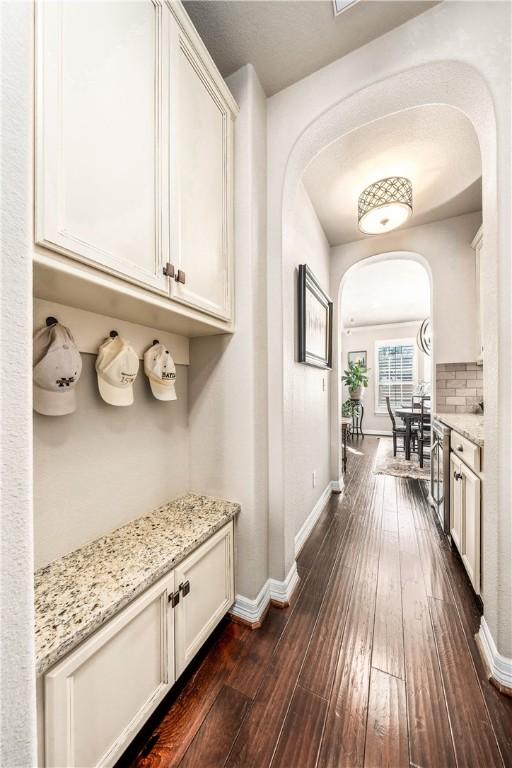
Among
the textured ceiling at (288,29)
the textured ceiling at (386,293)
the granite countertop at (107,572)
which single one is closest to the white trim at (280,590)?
the granite countertop at (107,572)

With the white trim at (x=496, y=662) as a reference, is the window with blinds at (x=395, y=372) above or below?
above

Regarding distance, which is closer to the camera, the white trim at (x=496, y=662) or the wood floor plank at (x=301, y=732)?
the wood floor plank at (x=301, y=732)

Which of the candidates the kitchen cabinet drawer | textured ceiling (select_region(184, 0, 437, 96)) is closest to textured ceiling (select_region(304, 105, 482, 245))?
textured ceiling (select_region(184, 0, 437, 96))

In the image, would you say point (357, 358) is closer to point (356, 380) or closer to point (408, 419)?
point (356, 380)

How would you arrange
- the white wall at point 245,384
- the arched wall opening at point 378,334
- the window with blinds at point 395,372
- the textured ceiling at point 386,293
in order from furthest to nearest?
the window with blinds at point 395,372, the arched wall opening at point 378,334, the textured ceiling at point 386,293, the white wall at point 245,384

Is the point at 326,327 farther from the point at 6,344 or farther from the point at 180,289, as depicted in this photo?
the point at 6,344

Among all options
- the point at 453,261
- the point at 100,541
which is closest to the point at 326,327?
the point at 453,261

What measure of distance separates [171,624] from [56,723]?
14.6 inches

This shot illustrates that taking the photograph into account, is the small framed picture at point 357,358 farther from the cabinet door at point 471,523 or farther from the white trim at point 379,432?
the cabinet door at point 471,523

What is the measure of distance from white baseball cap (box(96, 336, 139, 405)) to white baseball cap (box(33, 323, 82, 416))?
0.44ft

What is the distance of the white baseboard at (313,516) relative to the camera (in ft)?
6.67

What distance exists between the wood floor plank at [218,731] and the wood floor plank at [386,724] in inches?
16.4

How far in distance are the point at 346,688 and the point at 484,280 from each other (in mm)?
1744

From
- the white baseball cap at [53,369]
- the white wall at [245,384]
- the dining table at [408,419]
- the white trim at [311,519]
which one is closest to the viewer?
the white baseball cap at [53,369]
